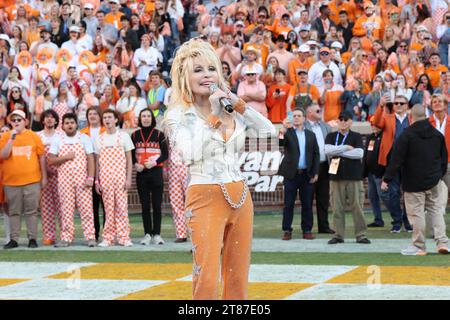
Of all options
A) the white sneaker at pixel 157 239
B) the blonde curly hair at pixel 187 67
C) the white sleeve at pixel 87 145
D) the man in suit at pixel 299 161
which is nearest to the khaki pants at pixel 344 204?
the man in suit at pixel 299 161

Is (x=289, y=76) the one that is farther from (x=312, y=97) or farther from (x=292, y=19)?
(x=292, y=19)

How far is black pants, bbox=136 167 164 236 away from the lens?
14.5 meters

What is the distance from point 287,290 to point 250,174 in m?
8.35

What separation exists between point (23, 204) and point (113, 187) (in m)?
1.27

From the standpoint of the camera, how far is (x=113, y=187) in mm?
14320

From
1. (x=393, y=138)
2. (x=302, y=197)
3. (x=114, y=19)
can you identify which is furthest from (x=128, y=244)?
(x=114, y=19)

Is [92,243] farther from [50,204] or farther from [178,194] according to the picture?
[178,194]

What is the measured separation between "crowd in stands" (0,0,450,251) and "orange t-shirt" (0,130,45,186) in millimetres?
3639

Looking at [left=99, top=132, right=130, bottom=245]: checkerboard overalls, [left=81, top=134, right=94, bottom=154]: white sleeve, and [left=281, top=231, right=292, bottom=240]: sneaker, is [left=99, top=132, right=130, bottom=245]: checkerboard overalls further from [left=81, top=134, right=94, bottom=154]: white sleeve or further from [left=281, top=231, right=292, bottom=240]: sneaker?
[left=281, top=231, right=292, bottom=240]: sneaker

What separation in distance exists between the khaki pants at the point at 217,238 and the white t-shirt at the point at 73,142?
843cm

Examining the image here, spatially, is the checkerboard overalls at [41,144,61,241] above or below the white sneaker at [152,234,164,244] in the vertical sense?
above

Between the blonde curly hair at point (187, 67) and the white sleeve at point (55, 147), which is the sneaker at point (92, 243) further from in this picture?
the blonde curly hair at point (187, 67)

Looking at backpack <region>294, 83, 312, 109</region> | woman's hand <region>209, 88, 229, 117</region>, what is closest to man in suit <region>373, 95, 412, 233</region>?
backpack <region>294, 83, 312, 109</region>
